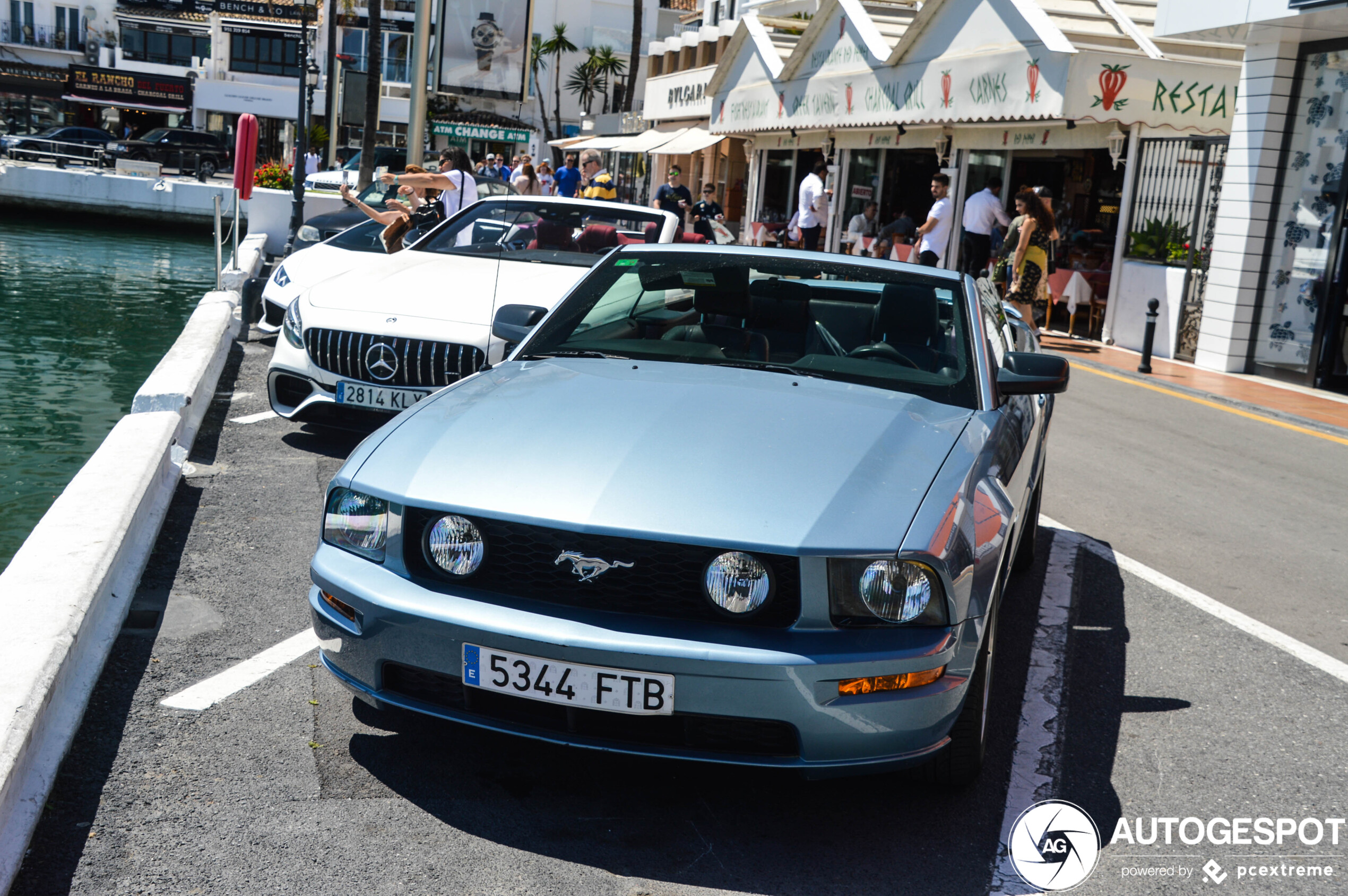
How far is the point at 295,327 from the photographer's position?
21.9ft

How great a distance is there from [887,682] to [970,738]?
1.70ft

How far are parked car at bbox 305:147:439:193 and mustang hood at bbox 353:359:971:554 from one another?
2216cm

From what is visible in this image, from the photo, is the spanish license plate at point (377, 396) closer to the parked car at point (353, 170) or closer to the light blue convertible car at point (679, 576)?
the light blue convertible car at point (679, 576)

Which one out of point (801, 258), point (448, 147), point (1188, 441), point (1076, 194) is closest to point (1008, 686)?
point (801, 258)

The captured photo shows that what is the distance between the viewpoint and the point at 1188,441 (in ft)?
31.0

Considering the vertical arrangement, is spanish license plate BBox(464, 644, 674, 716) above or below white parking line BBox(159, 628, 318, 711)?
above

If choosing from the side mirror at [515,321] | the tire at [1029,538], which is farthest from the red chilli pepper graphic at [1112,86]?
the side mirror at [515,321]

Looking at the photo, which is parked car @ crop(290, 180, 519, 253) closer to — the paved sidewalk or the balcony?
the paved sidewalk

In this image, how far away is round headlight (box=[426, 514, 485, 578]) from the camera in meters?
2.91

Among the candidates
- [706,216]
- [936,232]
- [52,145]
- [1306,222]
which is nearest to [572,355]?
[1306,222]

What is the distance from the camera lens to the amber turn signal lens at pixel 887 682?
272cm

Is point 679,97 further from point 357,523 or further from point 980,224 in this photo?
point 357,523

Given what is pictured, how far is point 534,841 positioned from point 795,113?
77.4ft

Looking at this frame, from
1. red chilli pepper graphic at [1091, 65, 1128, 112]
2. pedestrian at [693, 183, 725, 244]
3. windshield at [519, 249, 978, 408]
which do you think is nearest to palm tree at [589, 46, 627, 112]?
pedestrian at [693, 183, 725, 244]
